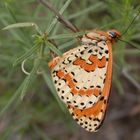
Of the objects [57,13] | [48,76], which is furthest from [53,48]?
[48,76]

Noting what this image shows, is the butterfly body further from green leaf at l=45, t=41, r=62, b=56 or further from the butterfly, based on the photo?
green leaf at l=45, t=41, r=62, b=56

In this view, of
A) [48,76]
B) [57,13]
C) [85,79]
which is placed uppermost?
[48,76]

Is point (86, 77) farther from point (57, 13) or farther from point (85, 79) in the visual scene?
point (57, 13)

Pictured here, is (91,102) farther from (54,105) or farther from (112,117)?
(112,117)

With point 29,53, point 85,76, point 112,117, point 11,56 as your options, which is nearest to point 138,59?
point 112,117

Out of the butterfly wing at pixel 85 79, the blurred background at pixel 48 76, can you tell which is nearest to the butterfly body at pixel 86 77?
the butterfly wing at pixel 85 79

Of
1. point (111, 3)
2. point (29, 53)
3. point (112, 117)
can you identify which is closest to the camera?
point (29, 53)

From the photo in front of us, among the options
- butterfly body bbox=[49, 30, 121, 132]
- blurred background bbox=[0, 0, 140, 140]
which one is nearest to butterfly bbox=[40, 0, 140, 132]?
butterfly body bbox=[49, 30, 121, 132]
